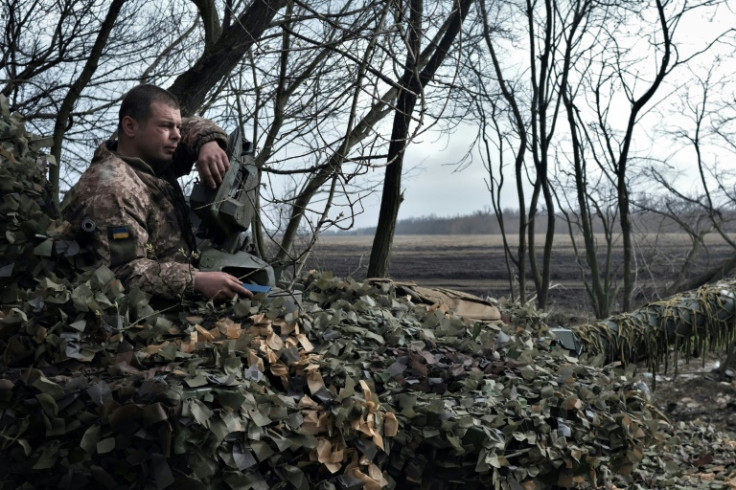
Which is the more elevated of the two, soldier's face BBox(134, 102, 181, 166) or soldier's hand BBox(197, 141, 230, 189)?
soldier's face BBox(134, 102, 181, 166)

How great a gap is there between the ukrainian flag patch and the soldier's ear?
0.63 meters

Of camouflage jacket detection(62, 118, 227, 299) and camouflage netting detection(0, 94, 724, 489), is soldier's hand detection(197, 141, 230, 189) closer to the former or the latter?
camouflage jacket detection(62, 118, 227, 299)

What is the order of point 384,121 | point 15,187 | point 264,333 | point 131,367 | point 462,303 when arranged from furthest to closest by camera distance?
point 384,121
point 462,303
point 15,187
point 264,333
point 131,367

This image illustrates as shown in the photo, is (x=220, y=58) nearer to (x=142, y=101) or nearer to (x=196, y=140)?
(x=196, y=140)

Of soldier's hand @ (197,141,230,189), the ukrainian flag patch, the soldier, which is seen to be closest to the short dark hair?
the soldier

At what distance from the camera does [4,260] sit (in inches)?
140

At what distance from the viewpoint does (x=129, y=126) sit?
3910 mm

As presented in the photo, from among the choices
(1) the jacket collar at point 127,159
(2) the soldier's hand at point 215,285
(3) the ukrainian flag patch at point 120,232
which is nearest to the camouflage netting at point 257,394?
(2) the soldier's hand at point 215,285

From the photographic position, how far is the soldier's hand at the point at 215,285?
3477mm

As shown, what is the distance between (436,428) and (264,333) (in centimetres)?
81

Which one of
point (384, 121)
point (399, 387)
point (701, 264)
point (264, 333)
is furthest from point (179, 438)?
point (701, 264)

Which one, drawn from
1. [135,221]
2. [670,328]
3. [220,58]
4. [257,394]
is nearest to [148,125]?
[135,221]

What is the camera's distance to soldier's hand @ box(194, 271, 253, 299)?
11.4ft

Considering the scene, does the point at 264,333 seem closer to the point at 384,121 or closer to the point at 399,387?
the point at 399,387
